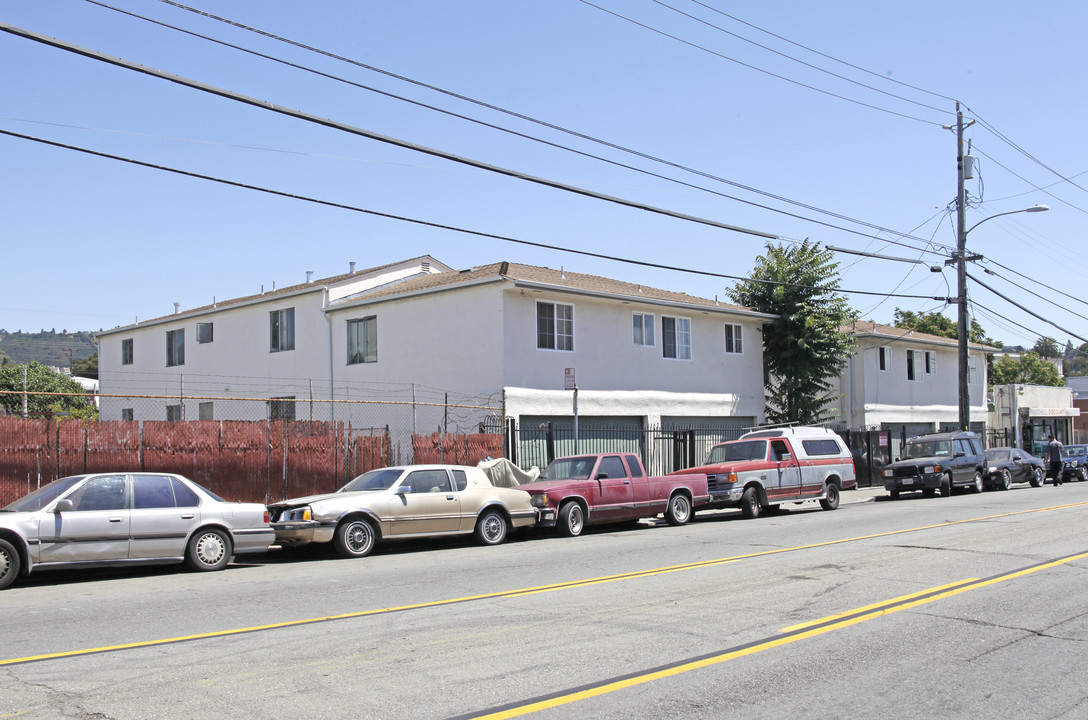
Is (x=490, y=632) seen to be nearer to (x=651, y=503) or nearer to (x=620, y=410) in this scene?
(x=651, y=503)

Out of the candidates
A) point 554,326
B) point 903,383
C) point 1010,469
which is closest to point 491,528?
point 554,326

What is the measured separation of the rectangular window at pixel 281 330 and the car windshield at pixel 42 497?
19059 mm

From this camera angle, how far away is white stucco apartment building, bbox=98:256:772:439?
80.9 ft

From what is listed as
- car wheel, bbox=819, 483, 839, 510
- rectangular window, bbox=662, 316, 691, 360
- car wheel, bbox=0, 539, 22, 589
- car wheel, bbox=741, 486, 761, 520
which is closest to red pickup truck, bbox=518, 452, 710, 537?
car wheel, bbox=741, 486, 761, 520

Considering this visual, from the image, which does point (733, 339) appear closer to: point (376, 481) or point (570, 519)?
point (570, 519)

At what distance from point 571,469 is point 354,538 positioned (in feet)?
17.4

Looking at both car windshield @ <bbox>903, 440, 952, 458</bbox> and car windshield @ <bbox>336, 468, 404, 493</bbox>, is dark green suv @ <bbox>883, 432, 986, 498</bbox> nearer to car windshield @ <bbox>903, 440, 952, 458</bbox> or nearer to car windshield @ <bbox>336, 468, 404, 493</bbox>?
car windshield @ <bbox>903, 440, 952, 458</bbox>

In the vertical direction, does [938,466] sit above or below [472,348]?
below

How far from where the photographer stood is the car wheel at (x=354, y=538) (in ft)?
45.5

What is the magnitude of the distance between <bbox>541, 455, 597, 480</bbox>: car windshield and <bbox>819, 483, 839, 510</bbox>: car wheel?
25.0 feet

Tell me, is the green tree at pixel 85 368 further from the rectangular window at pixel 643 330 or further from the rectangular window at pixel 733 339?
the rectangular window at pixel 643 330

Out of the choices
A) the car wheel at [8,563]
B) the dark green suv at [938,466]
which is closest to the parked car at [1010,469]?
the dark green suv at [938,466]

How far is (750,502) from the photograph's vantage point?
20.6 meters

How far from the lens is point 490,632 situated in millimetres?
7980
